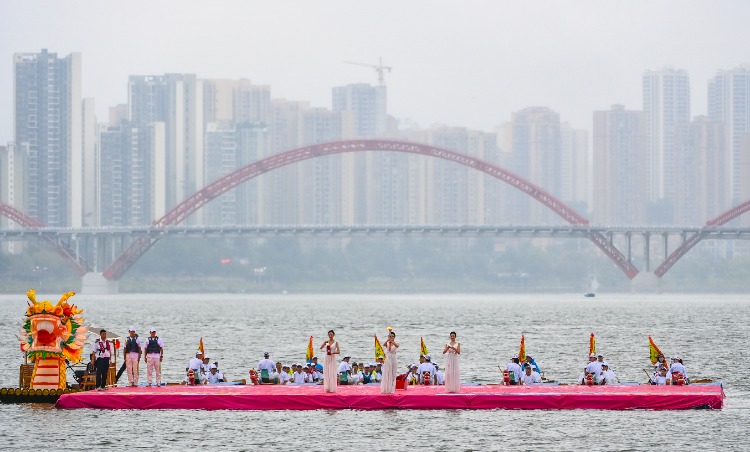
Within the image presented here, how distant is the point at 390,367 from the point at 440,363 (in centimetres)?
2095

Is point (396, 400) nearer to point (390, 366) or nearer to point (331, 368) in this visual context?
point (390, 366)

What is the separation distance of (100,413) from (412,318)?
66.5 meters

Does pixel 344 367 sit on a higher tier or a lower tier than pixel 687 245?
lower

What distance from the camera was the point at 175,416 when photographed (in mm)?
32688

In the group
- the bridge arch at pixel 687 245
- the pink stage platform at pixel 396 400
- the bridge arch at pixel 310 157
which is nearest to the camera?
the pink stage platform at pixel 396 400

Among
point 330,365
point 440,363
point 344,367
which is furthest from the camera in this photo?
point 440,363

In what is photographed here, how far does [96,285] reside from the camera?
140 metres

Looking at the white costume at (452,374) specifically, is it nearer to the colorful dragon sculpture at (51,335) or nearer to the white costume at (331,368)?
the white costume at (331,368)

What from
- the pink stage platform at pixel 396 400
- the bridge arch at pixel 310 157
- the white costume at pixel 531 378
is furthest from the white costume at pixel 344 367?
the bridge arch at pixel 310 157

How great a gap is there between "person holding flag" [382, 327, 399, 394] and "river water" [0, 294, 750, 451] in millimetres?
614

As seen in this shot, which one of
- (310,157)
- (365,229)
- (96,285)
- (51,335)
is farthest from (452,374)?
(310,157)

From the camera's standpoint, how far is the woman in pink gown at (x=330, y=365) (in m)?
31.9

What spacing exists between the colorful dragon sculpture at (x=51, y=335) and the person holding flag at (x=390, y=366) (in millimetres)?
6995

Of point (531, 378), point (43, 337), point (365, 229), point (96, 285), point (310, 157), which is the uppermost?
point (310, 157)
